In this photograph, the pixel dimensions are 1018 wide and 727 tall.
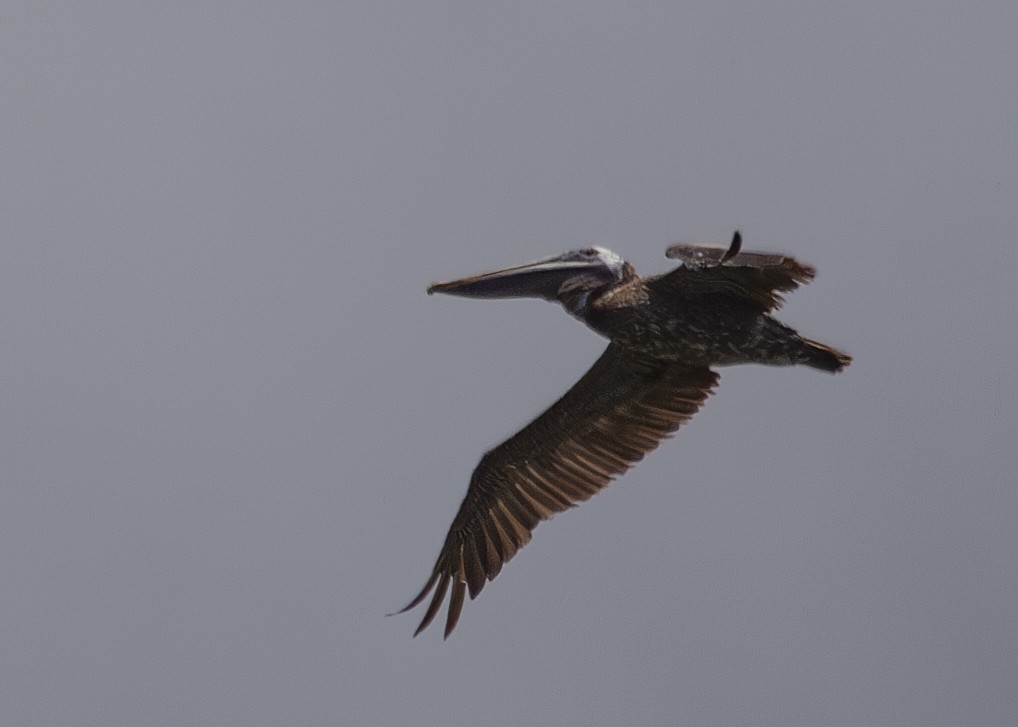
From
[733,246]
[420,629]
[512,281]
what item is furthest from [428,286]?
[733,246]

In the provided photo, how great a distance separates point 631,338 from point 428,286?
217cm

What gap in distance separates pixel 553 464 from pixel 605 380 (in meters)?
1.03

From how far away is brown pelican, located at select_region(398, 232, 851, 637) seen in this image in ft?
54.1

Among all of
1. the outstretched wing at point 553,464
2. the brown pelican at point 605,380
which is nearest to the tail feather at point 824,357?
the brown pelican at point 605,380

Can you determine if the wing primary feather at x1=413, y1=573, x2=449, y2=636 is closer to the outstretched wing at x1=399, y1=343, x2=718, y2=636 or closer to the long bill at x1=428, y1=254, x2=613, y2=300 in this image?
the outstretched wing at x1=399, y1=343, x2=718, y2=636

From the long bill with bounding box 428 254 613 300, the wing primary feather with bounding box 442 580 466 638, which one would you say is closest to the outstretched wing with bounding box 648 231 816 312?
the long bill with bounding box 428 254 613 300

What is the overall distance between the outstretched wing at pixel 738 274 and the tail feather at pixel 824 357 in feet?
1.83

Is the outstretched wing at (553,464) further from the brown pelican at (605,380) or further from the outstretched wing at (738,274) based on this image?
the outstretched wing at (738,274)

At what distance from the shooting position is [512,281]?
60.0 ft

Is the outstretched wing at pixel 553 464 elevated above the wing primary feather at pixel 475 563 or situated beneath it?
elevated above

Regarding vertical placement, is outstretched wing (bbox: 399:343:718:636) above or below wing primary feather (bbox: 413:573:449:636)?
above

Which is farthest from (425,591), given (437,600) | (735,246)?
(735,246)

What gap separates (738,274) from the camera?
15.9 meters

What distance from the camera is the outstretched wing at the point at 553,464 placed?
18250 millimetres
